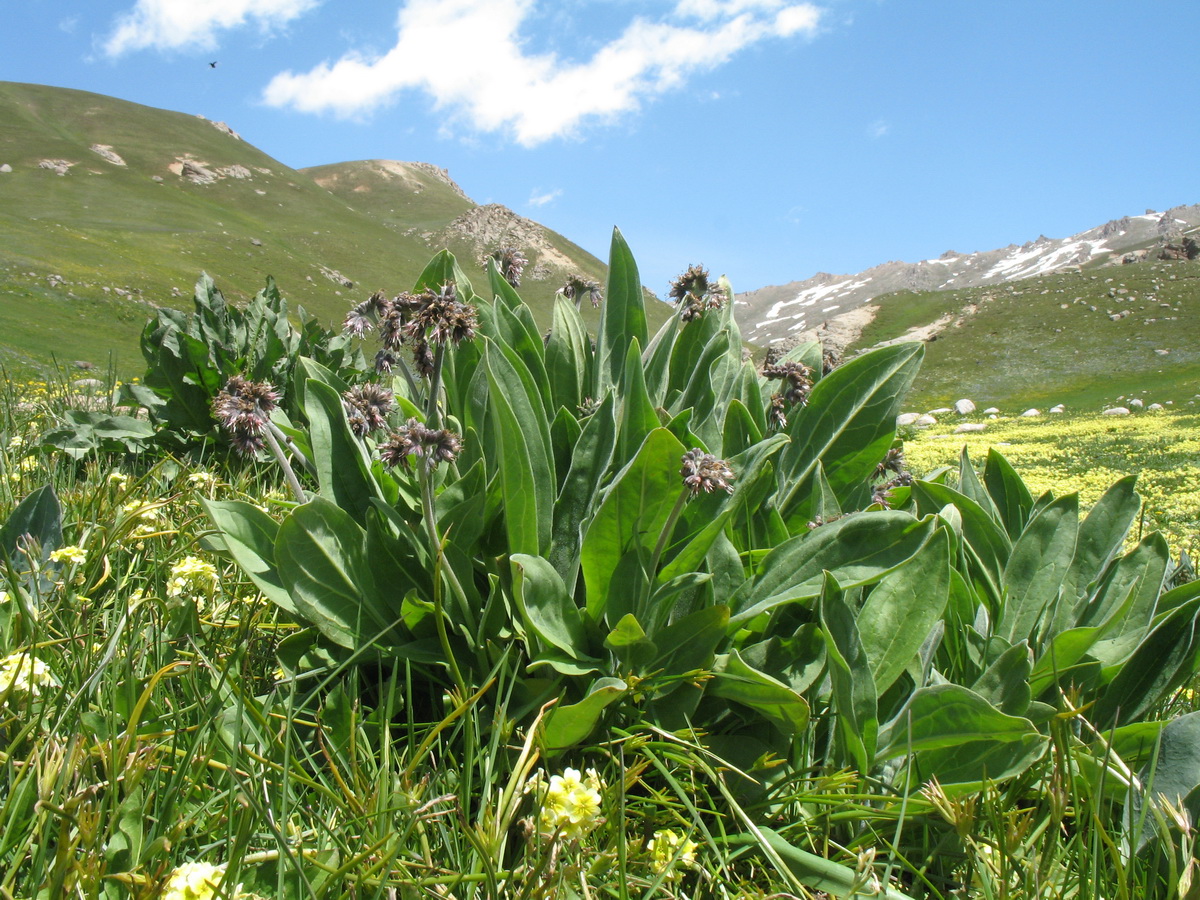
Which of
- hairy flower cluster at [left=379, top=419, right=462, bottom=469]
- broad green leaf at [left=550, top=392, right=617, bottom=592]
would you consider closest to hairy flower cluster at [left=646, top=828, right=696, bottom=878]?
broad green leaf at [left=550, top=392, right=617, bottom=592]

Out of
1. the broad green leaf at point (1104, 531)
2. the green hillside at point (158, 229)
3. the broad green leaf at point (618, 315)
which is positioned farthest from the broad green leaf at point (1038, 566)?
the green hillside at point (158, 229)

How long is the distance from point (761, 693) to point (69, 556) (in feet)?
6.38

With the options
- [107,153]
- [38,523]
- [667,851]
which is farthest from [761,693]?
[107,153]

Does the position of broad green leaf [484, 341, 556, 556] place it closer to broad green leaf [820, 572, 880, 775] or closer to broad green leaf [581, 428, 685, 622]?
broad green leaf [581, 428, 685, 622]

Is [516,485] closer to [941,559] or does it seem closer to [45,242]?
[941,559]

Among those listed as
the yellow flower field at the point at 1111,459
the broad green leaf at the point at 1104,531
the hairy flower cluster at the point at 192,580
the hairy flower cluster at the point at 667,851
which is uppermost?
the hairy flower cluster at the point at 192,580

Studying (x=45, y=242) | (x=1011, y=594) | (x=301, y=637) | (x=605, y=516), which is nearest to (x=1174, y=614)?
(x=1011, y=594)

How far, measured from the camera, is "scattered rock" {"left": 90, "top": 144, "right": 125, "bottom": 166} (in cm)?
7856

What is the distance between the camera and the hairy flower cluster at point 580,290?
8.63ft

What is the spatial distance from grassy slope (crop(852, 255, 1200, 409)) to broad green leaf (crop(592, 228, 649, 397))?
24517 millimetres

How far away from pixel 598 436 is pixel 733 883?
1.04m

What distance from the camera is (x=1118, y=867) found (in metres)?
1.17

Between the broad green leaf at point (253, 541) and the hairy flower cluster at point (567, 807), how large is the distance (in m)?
0.82

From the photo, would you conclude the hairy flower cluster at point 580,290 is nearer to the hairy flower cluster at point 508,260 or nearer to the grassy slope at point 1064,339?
the hairy flower cluster at point 508,260
